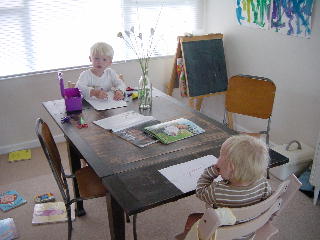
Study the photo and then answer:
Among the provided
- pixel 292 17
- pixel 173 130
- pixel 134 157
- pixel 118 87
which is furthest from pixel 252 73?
pixel 134 157

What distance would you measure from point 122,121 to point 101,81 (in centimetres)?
66

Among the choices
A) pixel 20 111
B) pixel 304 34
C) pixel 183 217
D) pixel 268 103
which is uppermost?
pixel 304 34

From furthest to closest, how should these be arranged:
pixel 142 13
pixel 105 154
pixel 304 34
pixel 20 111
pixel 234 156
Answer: pixel 142 13 < pixel 20 111 < pixel 304 34 < pixel 105 154 < pixel 234 156

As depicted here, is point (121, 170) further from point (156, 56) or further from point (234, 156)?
point (156, 56)

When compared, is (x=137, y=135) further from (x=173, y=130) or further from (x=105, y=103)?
(x=105, y=103)

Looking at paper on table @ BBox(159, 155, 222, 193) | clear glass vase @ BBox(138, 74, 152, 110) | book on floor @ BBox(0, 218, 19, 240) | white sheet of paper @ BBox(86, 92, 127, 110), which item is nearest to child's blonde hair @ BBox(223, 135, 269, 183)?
paper on table @ BBox(159, 155, 222, 193)

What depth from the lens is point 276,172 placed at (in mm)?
2785

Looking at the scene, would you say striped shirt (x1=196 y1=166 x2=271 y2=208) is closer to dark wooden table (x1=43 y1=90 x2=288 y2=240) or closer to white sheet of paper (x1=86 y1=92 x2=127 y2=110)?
dark wooden table (x1=43 y1=90 x2=288 y2=240)

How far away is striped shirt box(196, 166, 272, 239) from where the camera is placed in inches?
50.8

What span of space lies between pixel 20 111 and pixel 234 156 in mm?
2512

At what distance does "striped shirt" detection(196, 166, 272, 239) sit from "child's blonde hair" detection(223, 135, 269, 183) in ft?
0.15

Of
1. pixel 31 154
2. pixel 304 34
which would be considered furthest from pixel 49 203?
pixel 304 34

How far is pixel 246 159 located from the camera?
1.24m

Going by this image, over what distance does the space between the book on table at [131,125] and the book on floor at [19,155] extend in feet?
4.82
